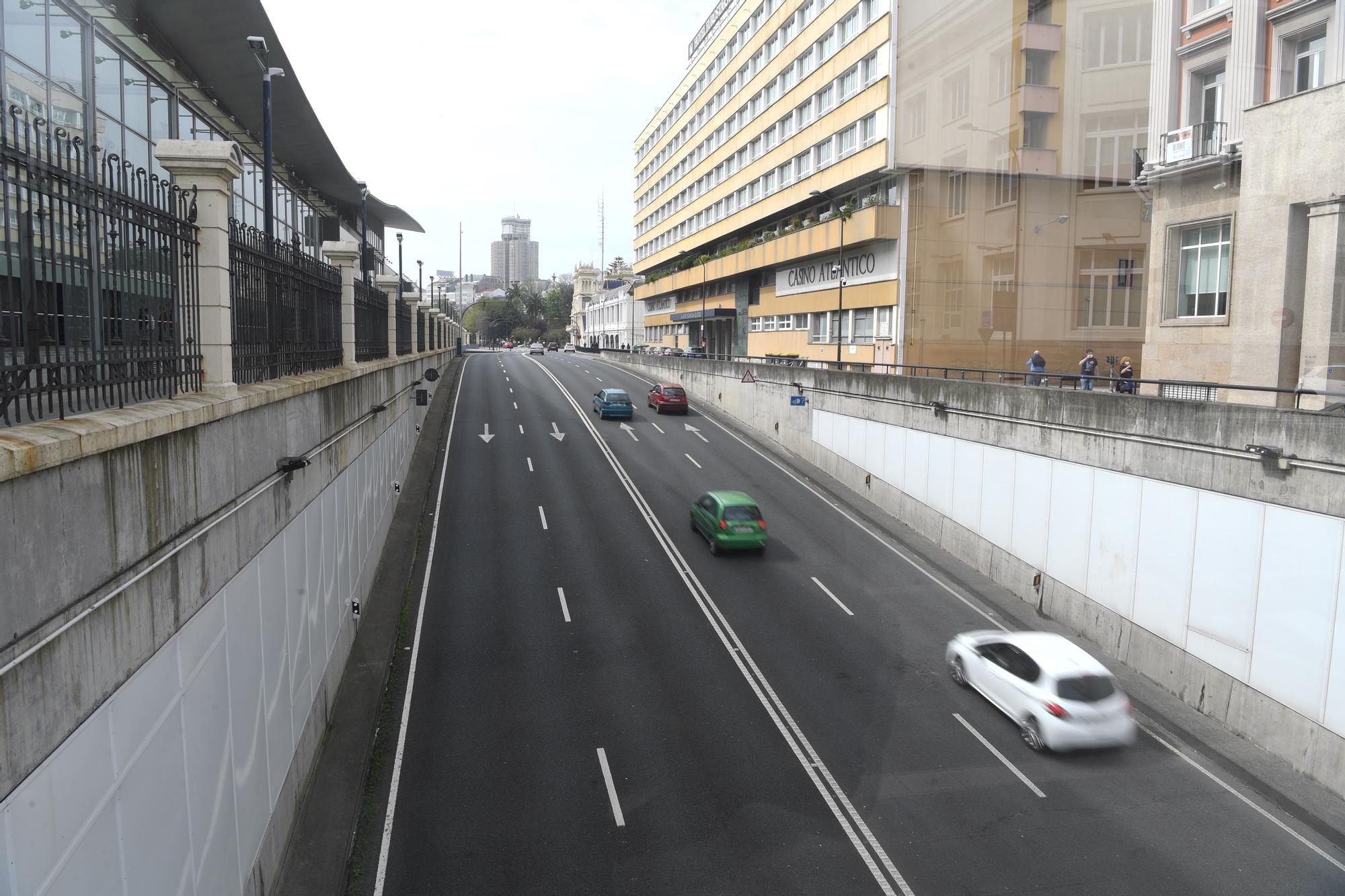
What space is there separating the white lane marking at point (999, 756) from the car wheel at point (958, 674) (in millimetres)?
1147

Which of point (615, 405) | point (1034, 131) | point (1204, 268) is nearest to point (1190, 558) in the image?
point (1204, 268)

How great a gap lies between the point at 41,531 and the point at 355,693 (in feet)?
35.7

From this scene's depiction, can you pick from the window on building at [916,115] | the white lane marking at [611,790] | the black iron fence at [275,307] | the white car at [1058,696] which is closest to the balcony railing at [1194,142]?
the white car at [1058,696]

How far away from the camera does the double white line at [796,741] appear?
10.2m

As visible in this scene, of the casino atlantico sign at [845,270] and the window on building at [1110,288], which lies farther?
the casino atlantico sign at [845,270]

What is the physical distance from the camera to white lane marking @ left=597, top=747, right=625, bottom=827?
440 inches

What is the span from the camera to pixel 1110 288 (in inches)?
1246

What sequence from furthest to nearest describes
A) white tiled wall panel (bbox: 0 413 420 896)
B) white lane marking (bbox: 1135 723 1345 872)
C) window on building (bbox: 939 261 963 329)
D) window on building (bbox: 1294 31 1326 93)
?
window on building (bbox: 939 261 963 329)
window on building (bbox: 1294 31 1326 93)
white lane marking (bbox: 1135 723 1345 872)
white tiled wall panel (bbox: 0 413 420 896)

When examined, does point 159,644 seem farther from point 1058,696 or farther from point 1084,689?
point 1084,689

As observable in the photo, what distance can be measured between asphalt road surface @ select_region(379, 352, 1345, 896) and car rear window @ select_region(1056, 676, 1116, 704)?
3.13 ft

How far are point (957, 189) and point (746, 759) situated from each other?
1240 inches

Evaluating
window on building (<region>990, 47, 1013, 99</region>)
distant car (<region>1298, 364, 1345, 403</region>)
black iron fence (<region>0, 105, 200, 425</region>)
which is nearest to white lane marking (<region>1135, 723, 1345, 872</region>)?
distant car (<region>1298, 364, 1345, 403</region>)

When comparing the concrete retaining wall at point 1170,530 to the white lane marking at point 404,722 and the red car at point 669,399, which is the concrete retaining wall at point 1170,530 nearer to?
the white lane marking at point 404,722

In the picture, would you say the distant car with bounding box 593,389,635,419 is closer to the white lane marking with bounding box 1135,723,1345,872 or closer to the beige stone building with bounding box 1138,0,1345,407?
the beige stone building with bounding box 1138,0,1345,407
